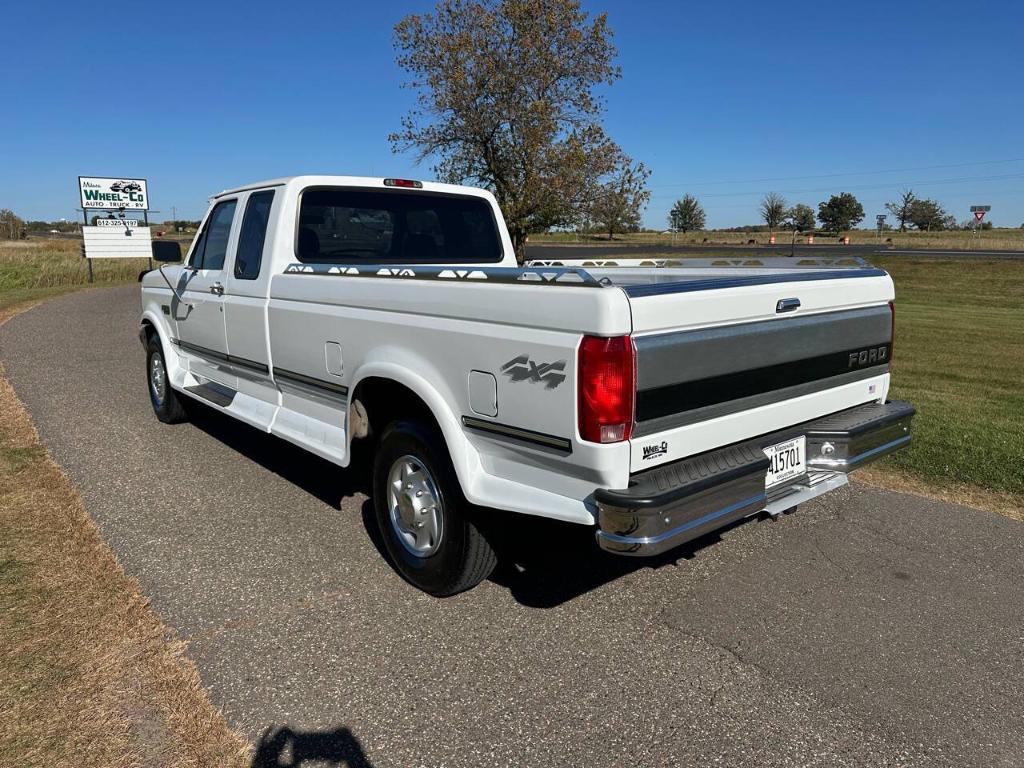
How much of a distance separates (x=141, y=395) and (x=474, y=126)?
12.5 metres

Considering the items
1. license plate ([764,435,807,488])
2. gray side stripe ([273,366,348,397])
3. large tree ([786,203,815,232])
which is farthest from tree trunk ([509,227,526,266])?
large tree ([786,203,815,232])

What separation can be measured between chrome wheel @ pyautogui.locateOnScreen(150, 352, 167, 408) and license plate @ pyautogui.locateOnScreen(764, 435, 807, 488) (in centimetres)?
528

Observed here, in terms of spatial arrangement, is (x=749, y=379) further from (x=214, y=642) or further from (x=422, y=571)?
(x=214, y=642)

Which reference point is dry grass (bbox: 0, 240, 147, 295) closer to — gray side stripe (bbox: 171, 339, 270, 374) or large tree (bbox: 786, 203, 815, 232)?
gray side stripe (bbox: 171, 339, 270, 374)

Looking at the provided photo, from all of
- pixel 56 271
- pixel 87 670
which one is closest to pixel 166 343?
pixel 87 670

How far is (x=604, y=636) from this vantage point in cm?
336

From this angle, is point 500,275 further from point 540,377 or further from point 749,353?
point 749,353

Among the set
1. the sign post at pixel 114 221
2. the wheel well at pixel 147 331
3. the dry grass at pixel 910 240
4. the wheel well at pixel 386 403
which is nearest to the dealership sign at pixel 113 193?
the sign post at pixel 114 221

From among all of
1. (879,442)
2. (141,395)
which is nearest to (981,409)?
(879,442)

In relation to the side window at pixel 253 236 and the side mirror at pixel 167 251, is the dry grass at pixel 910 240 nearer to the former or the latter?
the side mirror at pixel 167 251

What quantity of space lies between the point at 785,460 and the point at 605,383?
1236mm

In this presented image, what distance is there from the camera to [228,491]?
519 cm

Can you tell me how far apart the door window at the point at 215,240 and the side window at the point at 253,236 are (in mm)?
337

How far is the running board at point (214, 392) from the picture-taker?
543cm
